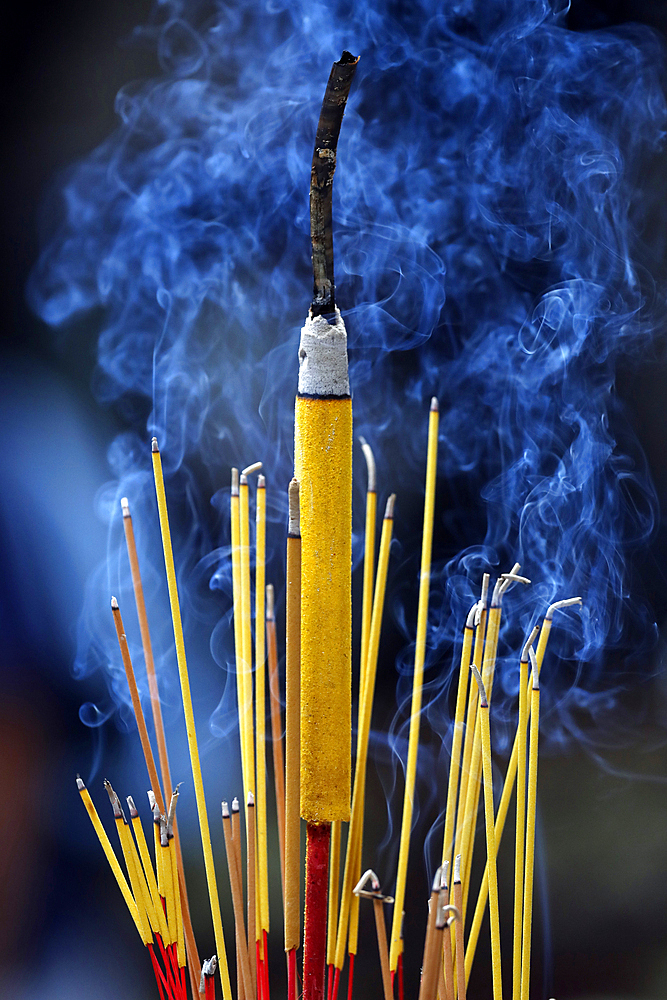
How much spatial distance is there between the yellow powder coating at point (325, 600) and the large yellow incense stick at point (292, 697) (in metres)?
0.02

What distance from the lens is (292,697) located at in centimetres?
45

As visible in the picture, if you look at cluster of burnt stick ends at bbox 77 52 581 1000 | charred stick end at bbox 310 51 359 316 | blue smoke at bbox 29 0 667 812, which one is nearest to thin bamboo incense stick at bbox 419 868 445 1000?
cluster of burnt stick ends at bbox 77 52 581 1000

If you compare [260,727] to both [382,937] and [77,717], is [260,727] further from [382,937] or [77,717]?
[77,717]

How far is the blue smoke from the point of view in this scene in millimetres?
785

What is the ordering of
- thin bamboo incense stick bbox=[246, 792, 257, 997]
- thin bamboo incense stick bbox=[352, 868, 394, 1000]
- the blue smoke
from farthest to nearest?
the blue smoke < thin bamboo incense stick bbox=[246, 792, 257, 997] < thin bamboo incense stick bbox=[352, 868, 394, 1000]

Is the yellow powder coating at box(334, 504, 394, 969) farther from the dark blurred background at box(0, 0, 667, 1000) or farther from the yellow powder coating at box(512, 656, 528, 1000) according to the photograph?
the dark blurred background at box(0, 0, 667, 1000)

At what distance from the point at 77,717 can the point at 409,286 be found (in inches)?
23.2

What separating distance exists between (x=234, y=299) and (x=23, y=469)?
287 millimetres

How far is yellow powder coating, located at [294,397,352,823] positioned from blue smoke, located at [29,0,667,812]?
38 centimetres

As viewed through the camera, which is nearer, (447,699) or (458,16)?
(458,16)

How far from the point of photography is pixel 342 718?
0.49 meters

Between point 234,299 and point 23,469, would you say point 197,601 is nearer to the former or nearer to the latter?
point 23,469

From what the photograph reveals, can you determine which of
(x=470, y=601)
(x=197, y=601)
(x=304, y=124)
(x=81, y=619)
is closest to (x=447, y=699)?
(x=470, y=601)

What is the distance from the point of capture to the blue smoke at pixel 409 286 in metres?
0.79
